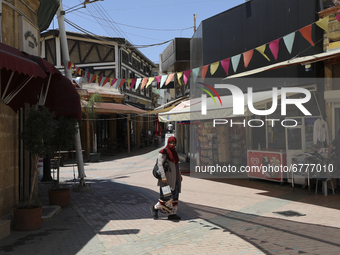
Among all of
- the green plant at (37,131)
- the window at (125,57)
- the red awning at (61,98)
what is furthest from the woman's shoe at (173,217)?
the window at (125,57)

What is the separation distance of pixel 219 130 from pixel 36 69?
7907mm

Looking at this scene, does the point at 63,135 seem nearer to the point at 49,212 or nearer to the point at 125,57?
the point at 49,212

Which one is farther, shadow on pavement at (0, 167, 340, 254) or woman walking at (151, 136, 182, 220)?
woman walking at (151, 136, 182, 220)

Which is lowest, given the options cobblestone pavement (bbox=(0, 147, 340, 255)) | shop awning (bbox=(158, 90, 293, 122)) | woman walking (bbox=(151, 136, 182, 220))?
cobblestone pavement (bbox=(0, 147, 340, 255))

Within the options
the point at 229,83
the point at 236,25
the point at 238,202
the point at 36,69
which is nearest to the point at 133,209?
the point at 238,202

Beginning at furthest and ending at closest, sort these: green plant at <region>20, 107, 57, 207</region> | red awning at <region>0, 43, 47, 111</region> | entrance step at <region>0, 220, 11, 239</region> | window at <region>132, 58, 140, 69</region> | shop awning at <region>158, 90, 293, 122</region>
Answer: window at <region>132, 58, 140, 69</region>, shop awning at <region>158, 90, 293, 122</region>, green plant at <region>20, 107, 57, 207</region>, entrance step at <region>0, 220, 11, 239</region>, red awning at <region>0, 43, 47, 111</region>

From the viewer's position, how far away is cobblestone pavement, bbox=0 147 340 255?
5.07 meters

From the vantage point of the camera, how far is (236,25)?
522 inches

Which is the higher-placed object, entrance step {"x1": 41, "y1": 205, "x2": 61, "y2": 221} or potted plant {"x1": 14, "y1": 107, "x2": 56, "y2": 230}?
potted plant {"x1": 14, "y1": 107, "x2": 56, "y2": 230}

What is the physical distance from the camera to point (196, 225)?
636 cm

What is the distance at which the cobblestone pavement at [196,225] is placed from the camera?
5070mm

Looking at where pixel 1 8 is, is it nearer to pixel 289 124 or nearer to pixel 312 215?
pixel 312 215

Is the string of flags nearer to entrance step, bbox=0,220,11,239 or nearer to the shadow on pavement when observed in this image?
the shadow on pavement

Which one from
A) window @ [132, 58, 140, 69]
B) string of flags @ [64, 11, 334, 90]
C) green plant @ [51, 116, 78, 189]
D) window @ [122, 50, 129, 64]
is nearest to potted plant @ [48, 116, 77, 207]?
green plant @ [51, 116, 78, 189]
